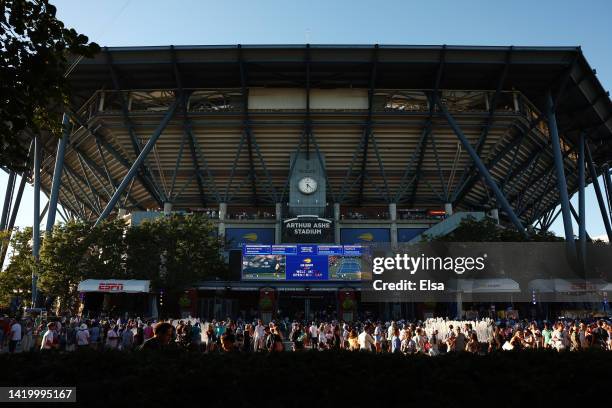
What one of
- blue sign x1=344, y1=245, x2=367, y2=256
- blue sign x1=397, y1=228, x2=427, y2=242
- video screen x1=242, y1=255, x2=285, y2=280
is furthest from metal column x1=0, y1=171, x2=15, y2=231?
blue sign x1=397, y1=228, x2=427, y2=242

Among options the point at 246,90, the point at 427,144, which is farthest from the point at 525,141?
the point at 246,90

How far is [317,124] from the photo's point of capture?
145 feet

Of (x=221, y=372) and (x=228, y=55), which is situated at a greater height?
(x=228, y=55)

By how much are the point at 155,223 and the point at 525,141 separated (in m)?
36.1

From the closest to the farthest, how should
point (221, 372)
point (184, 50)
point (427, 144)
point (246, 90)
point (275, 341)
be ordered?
point (221, 372) < point (275, 341) < point (184, 50) < point (246, 90) < point (427, 144)

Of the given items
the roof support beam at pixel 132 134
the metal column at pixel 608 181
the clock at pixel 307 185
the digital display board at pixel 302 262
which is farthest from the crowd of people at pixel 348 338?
the metal column at pixel 608 181

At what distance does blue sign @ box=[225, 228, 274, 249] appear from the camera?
172 feet

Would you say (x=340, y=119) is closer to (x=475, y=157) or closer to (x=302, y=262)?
(x=475, y=157)

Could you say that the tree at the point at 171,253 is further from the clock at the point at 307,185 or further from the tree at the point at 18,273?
the clock at the point at 307,185

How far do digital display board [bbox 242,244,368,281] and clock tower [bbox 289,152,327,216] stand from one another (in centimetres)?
807

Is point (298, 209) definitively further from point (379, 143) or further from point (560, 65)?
point (560, 65)

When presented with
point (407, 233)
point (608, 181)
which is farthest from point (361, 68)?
point (608, 181)

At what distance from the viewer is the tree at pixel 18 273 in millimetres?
38812

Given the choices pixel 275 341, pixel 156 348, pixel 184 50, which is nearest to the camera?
pixel 156 348
